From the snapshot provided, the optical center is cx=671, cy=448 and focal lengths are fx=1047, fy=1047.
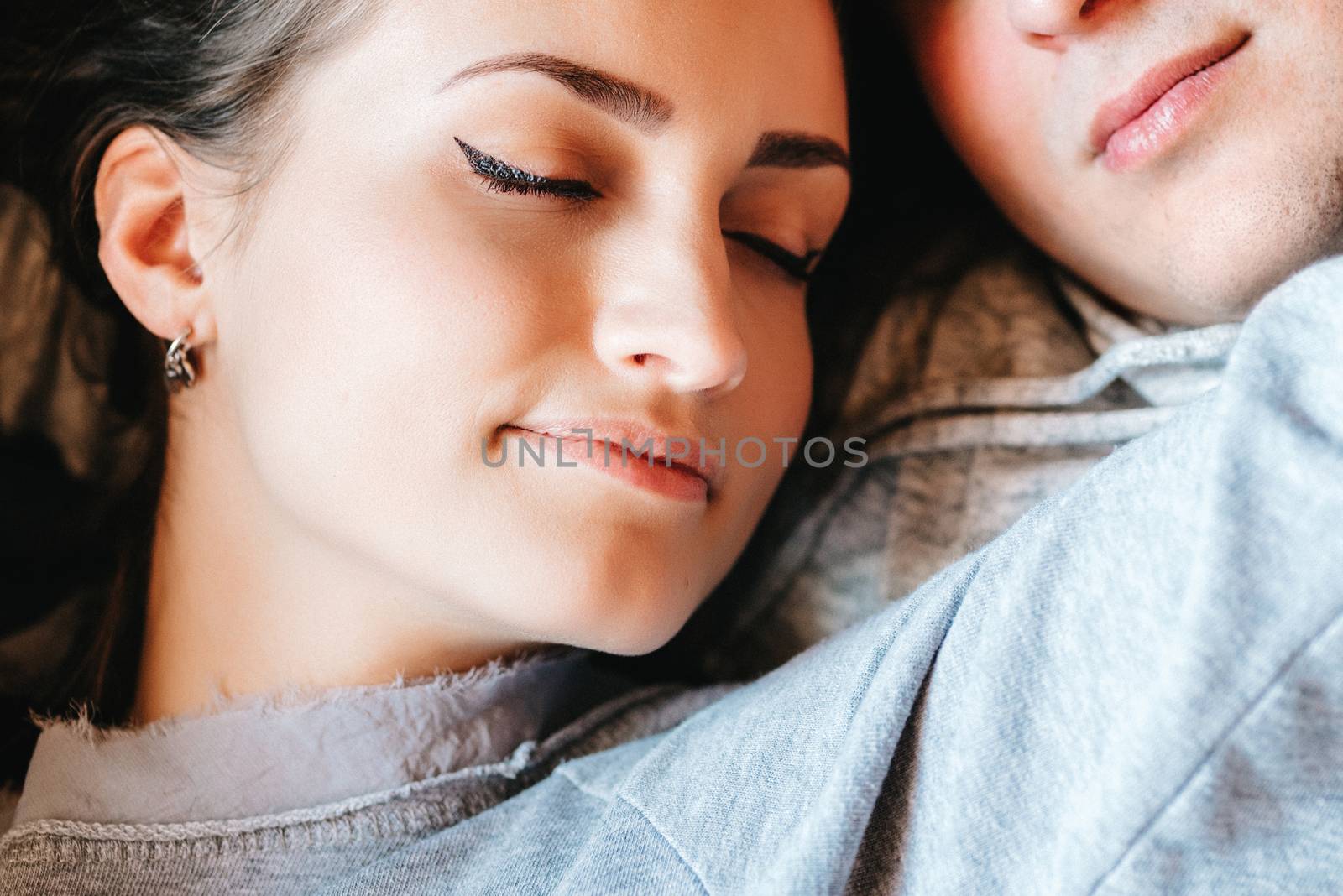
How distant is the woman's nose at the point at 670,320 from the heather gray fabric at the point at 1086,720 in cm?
26

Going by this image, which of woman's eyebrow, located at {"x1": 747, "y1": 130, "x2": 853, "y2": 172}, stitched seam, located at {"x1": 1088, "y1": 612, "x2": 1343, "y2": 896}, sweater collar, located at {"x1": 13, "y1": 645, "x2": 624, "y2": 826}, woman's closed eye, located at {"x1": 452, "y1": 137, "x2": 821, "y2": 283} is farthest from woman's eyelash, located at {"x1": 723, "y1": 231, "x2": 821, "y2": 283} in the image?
stitched seam, located at {"x1": 1088, "y1": 612, "x2": 1343, "y2": 896}

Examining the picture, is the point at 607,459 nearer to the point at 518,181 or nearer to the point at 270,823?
the point at 518,181

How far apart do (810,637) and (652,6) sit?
0.78 metres

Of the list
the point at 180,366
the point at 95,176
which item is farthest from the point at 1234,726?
the point at 95,176

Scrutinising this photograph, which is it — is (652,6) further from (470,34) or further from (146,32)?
(146,32)

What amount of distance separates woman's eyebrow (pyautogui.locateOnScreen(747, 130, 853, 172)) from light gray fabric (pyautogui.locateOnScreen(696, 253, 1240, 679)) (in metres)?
0.31

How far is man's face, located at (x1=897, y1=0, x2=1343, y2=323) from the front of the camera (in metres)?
0.98

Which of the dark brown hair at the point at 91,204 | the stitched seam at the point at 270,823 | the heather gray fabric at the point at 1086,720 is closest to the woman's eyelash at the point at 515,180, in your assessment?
the dark brown hair at the point at 91,204

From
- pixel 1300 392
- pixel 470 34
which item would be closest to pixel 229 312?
pixel 470 34

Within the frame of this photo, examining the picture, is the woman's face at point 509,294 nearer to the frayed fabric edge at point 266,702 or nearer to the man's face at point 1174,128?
the frayed fabric edge at point 266,702

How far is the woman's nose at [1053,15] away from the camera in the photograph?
100cm

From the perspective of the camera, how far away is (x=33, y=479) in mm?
1398

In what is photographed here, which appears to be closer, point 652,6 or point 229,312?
point 652,6

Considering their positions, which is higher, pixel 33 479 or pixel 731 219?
pixel 731 219
